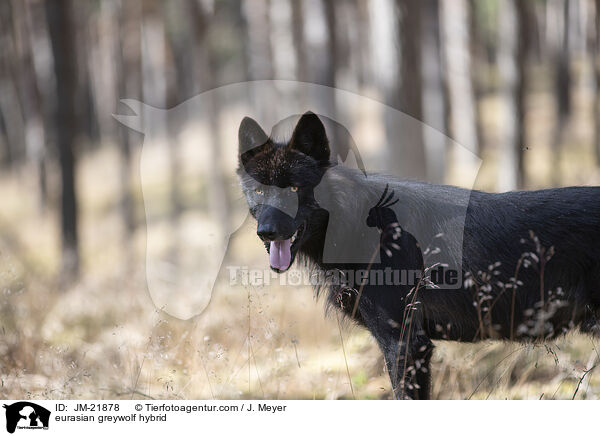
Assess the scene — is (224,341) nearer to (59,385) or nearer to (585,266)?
(59,385)

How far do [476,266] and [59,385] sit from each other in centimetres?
307

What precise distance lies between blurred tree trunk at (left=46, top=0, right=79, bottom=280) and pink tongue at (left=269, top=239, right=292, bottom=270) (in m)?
7.89

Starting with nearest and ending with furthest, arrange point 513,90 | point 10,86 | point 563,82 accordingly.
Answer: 1. point 513,90
2. point 563,82
3. point 10,86

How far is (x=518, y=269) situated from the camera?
144 inches

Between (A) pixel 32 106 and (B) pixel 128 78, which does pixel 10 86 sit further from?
(B) pixel 128 78

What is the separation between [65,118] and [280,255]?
8667 millimetres

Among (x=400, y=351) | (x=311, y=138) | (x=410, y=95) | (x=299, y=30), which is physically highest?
(x=299, y=30)

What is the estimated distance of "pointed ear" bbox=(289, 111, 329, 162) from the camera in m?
3.62

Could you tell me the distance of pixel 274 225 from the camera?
3432mm

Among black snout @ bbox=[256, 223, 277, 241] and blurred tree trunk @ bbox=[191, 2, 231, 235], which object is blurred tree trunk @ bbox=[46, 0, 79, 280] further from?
black snout @ bbox=[256, 223, 277, 241]

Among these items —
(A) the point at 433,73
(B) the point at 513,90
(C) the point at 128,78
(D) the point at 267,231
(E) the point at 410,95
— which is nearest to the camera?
(D) the point at 267,231

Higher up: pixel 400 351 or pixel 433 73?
pixel 433 73
